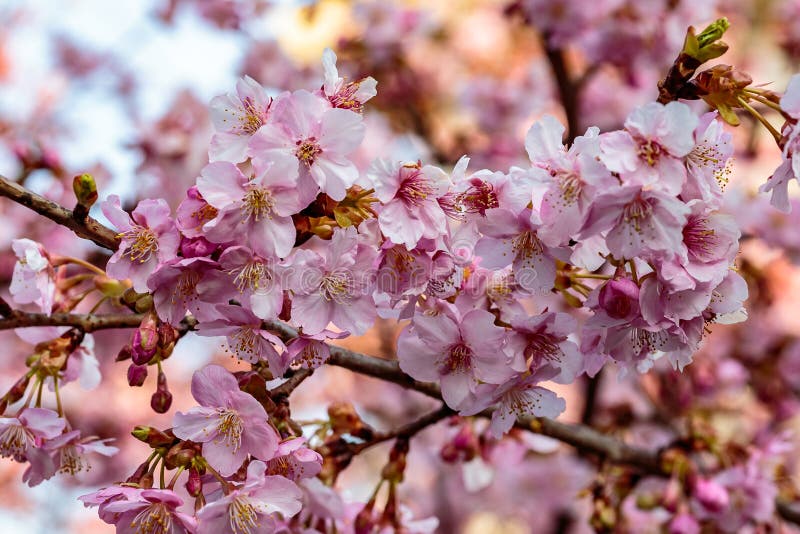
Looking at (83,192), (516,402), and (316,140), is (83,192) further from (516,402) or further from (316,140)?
(516,402)

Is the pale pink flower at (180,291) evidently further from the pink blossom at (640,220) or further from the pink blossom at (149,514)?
the pink blossom at (640,220)

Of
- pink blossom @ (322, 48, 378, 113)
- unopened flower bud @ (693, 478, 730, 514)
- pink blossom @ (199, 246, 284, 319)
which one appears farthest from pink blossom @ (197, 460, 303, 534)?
unopened flower bud @ (693, 478, 730, 514)

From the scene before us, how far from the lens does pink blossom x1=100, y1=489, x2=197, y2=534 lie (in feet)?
3.28

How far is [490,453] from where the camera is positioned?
73.0 inches

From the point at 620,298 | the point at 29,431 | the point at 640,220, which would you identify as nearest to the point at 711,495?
the point at 620,298

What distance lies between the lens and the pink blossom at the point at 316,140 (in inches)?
40.3

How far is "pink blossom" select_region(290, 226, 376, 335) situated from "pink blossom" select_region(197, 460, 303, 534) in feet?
0.68

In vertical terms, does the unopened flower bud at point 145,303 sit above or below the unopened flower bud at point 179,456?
above

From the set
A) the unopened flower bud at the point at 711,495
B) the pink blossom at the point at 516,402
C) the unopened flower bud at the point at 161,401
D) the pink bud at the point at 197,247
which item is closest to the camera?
the pink bud at the point at 197,247

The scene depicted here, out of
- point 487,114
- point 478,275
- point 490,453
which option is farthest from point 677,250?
point 487,114

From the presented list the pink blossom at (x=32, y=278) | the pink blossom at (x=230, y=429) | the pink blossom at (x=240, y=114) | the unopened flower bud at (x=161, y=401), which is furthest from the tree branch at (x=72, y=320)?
the pink blossom at (x=240, y=114)

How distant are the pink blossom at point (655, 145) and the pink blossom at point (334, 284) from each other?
35 centimetres

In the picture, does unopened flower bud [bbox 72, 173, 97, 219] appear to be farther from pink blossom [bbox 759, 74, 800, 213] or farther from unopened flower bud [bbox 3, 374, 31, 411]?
pink blossom [bbox 759, 74, 800, 213]

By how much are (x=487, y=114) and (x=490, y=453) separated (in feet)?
7.43
